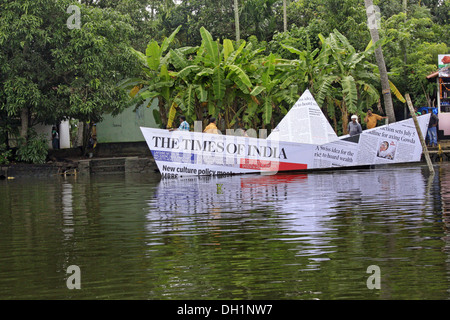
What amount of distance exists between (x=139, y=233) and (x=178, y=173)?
1272 cm

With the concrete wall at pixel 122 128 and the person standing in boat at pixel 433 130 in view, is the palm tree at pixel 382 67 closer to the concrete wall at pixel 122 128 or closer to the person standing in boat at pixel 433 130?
the person standing in boat at pixel 433 130

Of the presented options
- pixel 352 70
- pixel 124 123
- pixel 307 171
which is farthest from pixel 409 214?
pixel 124 123

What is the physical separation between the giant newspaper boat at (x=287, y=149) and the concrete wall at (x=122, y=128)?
15339 millimetres

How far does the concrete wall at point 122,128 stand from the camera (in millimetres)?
37031

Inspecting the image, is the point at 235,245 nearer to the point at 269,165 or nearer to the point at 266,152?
the point at 266,152

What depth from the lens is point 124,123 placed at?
1464 inches

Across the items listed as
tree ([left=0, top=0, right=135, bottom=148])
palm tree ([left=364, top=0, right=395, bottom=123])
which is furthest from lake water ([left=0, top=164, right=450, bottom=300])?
tree ([left=0, top=0, right=135, bottom=148])

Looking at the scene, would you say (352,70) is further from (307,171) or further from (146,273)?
(146,273)

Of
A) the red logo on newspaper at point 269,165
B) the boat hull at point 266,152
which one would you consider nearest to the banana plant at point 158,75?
the boat hull at point 266,152

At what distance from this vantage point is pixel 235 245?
809 cm

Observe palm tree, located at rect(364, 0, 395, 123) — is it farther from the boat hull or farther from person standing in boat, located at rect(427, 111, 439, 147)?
the boat hull

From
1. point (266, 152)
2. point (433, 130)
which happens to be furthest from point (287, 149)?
point (433, 130)

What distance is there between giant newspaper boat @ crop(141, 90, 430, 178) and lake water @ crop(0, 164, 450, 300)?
6.85 metres

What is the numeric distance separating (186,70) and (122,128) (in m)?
12.4
